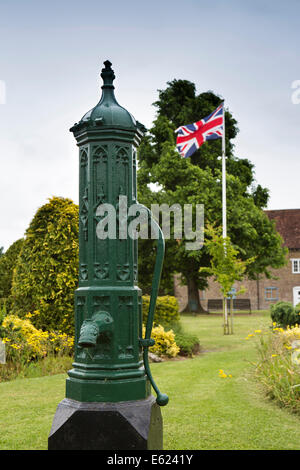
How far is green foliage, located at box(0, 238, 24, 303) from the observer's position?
1311 centimetres

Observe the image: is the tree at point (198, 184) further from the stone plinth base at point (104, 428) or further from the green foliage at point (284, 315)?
the stone plinth base at point (104, 428)

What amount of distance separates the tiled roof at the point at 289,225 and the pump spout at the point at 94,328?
123 feet

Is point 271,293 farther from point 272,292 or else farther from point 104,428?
point 104,428

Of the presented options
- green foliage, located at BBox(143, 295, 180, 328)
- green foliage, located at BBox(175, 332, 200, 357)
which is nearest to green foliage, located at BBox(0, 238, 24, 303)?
green foliage, located at BBox(143, 295, 180, 328)

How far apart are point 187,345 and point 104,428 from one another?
8.37 meters

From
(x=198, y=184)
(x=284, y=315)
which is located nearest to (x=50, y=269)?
(x=284, y=315)

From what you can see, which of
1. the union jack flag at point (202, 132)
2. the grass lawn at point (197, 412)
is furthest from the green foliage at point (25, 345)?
the union jack flag at point (202, 132)

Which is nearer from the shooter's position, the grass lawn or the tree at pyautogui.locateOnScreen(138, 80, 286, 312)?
the grass lawn

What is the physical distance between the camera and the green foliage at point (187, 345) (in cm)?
1073

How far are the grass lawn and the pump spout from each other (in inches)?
88.1

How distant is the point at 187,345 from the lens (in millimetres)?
10773

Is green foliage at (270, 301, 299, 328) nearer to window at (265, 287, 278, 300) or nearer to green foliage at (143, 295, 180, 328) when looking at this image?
green foliage at (143, 295, 180, 328)
